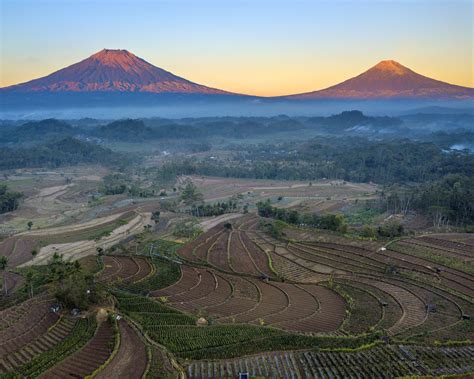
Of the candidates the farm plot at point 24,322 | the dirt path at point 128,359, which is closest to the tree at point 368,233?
the dirt path at point 128,359

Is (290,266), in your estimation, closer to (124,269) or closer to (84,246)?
(124,269)

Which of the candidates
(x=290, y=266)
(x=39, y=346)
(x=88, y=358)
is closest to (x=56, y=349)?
(x=39, y=346)

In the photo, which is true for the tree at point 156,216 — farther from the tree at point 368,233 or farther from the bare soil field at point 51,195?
the tree at point 368,233

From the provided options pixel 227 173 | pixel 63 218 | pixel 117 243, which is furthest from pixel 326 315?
pixel 227 173

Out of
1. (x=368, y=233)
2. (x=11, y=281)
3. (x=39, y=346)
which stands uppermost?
(x=39, y=346)

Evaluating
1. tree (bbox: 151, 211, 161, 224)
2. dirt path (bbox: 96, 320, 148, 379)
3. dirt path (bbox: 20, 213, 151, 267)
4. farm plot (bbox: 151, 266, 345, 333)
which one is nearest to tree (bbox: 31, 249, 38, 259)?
dirt path (bbox: 20, 213, 151, 267)

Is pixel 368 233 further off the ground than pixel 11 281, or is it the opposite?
pixel 368 233

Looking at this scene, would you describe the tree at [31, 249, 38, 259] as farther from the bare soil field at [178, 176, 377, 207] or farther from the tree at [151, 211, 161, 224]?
the bare soil field at [178, 176, 377, 207]
